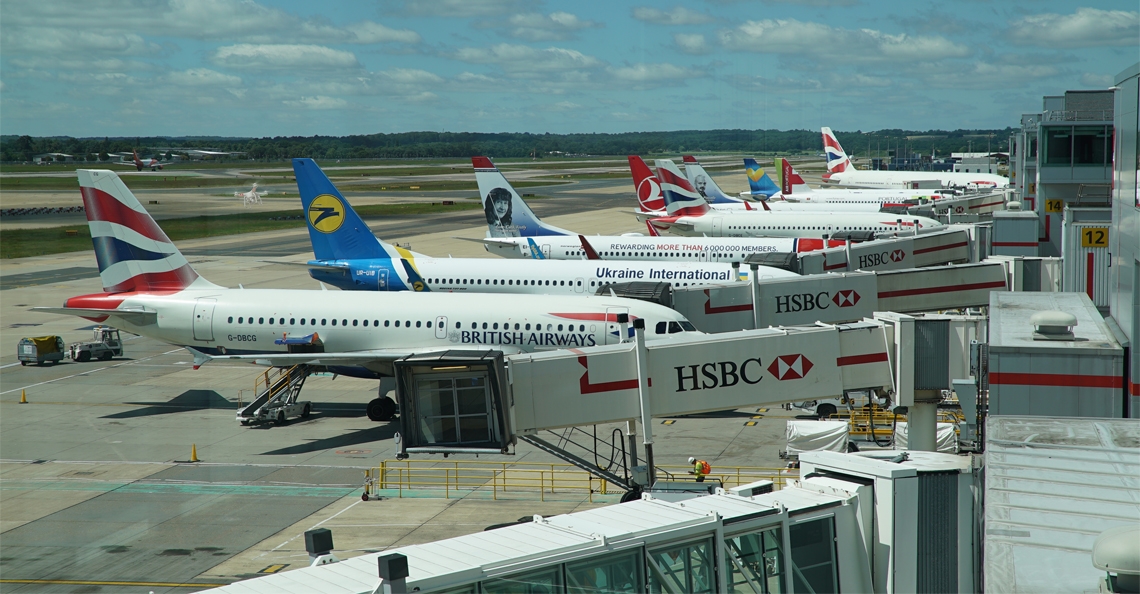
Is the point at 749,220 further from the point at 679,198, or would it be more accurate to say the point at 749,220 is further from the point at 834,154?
the point at 834,154

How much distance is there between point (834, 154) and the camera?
142 metres

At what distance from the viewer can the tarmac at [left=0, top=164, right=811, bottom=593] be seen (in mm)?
21750

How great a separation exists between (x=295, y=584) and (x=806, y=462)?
7511 mm

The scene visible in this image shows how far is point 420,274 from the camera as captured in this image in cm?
4638

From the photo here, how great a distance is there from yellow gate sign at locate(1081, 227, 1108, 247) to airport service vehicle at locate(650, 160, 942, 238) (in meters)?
28.6

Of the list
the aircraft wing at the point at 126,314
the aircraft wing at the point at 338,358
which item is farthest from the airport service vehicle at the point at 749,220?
→ the aircraft wing at the point at 126,314

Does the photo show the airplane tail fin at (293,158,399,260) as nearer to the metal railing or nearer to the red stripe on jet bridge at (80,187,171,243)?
the red stripe on jet bridge at (80,187,171,243)

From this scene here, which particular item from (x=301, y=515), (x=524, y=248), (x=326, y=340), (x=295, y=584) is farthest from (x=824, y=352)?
(x=524, y=248)

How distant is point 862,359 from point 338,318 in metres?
23.1

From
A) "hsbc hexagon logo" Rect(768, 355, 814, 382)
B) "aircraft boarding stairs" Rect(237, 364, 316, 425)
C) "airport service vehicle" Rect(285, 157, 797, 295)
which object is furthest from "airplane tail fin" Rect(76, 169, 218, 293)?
"hsbc hexagon logo" Rect(768, 355, 814, 382)

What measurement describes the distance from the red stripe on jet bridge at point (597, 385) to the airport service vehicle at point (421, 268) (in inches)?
1037

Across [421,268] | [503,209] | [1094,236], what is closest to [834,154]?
[503,209]

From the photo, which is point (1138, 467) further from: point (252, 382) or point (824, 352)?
point (252, 382)

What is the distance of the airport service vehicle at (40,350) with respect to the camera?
41188 millimetres
